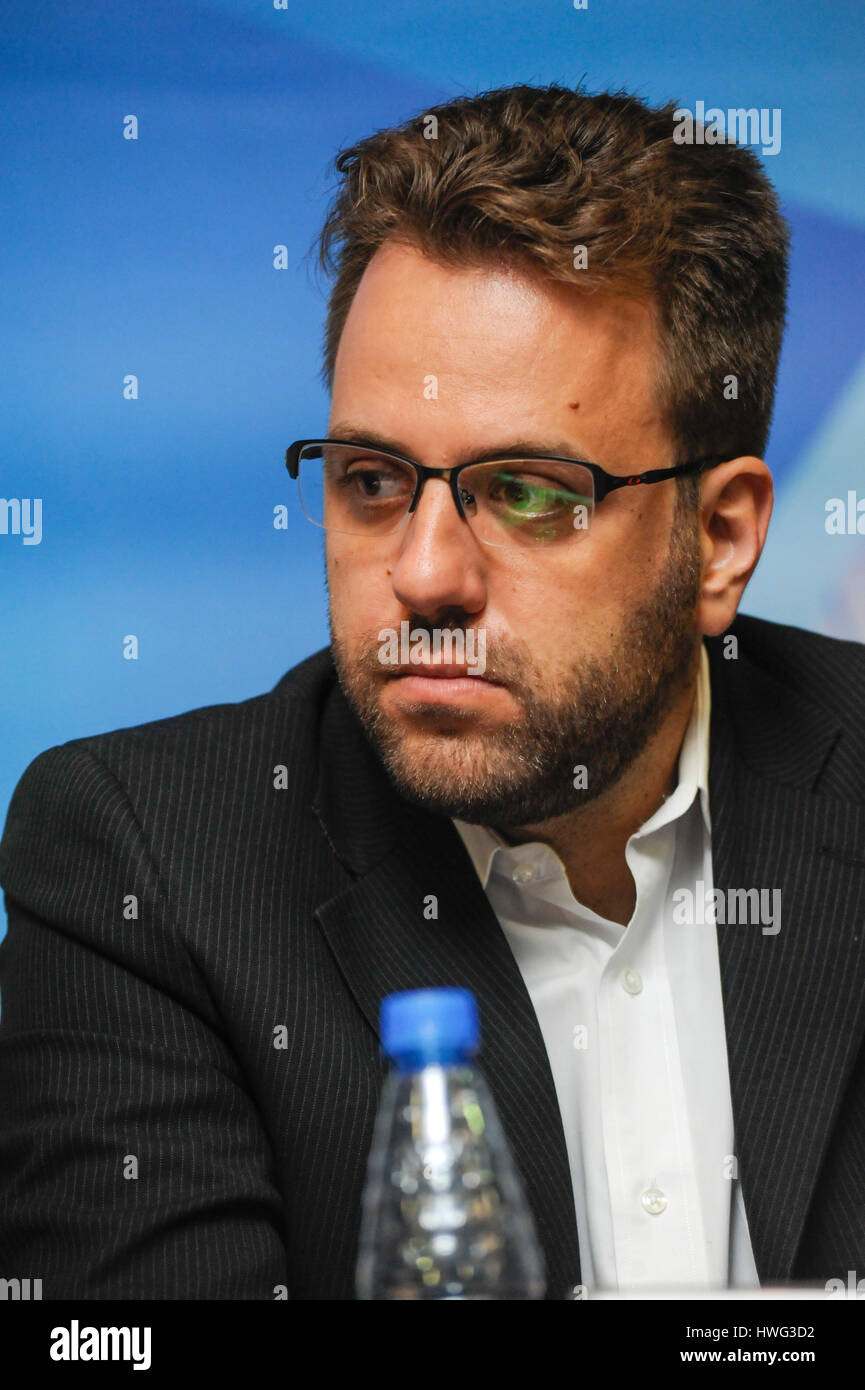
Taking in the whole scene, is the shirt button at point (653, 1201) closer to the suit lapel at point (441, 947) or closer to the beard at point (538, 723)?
the suit lapel at point (441, 947)

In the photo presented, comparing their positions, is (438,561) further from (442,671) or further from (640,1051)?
(640,1051)

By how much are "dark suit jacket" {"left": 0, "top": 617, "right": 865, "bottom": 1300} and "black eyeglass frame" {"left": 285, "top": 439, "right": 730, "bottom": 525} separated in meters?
0.41

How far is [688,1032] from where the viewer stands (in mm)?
1987

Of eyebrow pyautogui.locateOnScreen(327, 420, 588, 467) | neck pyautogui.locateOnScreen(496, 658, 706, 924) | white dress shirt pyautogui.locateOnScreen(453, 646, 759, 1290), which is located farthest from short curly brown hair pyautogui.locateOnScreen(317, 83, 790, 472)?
white dress shirt pyautogui.locateOnScreen(453, 646, 759, 1290)

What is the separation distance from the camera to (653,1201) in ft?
6.11

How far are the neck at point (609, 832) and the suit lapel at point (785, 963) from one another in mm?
102

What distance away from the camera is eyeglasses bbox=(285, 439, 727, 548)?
180 centimetres

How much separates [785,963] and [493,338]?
0.96 meters

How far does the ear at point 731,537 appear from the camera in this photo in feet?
7.11

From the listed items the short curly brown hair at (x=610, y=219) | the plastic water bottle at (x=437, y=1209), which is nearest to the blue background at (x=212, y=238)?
the short curly brown hair at (x=610, y=219)

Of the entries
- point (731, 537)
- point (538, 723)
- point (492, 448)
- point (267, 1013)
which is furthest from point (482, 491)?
point (267, 1013)

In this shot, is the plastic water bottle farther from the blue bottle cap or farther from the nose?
the nose
